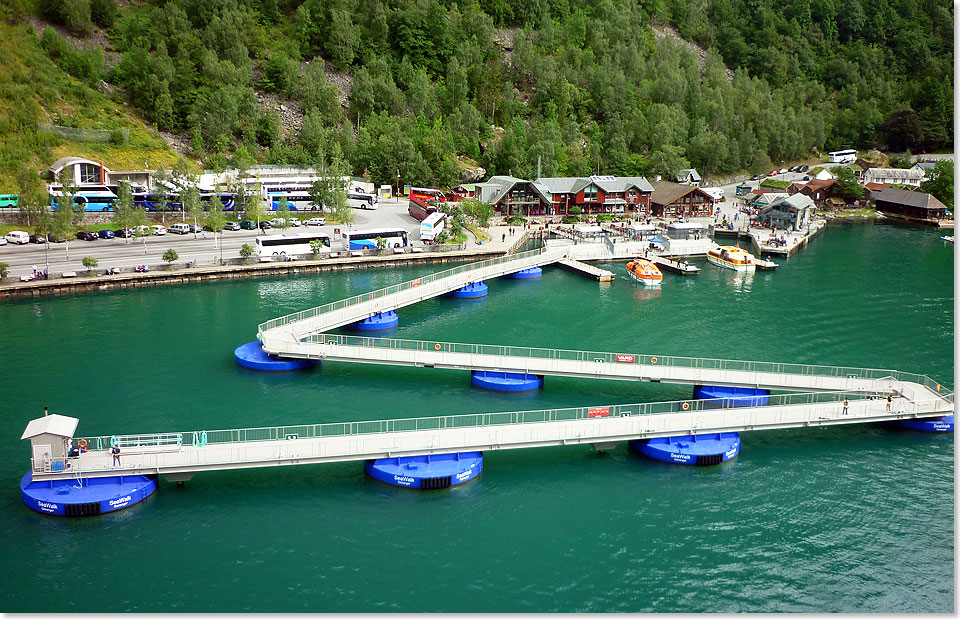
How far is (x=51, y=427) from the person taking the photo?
87.6 feet

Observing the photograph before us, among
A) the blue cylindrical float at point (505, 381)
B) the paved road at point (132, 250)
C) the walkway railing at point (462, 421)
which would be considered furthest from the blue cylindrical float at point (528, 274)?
the walkway railing at point (462, 421)

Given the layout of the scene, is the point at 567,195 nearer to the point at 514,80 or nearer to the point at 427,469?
the point at 514,80

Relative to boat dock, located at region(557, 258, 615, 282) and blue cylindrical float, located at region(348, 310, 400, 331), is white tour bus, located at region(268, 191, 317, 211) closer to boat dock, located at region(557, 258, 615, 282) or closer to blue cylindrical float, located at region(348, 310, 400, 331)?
boat dock, located at region(557, 258, 615, 282)

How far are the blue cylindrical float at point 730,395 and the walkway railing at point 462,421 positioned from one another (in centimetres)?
10

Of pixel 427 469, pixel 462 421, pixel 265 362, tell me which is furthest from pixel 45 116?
pixel 427 469

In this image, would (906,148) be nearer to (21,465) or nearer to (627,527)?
(627,527)

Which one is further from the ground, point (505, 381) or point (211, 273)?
point (211, 273)

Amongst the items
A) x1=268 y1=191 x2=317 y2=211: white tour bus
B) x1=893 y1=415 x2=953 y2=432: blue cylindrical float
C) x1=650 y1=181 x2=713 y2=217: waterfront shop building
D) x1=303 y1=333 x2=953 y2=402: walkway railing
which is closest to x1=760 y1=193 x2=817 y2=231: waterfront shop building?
x1=650 y1=181 x2=713 y2=217: waterfront shop building

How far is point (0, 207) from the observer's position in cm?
6781

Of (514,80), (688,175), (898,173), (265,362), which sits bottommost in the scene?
(265,362)

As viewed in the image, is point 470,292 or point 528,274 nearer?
point 470,292

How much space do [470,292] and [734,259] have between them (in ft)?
84.4

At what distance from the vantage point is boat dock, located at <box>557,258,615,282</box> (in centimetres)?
6119

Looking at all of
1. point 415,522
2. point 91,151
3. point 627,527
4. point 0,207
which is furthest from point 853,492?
point 91,151
